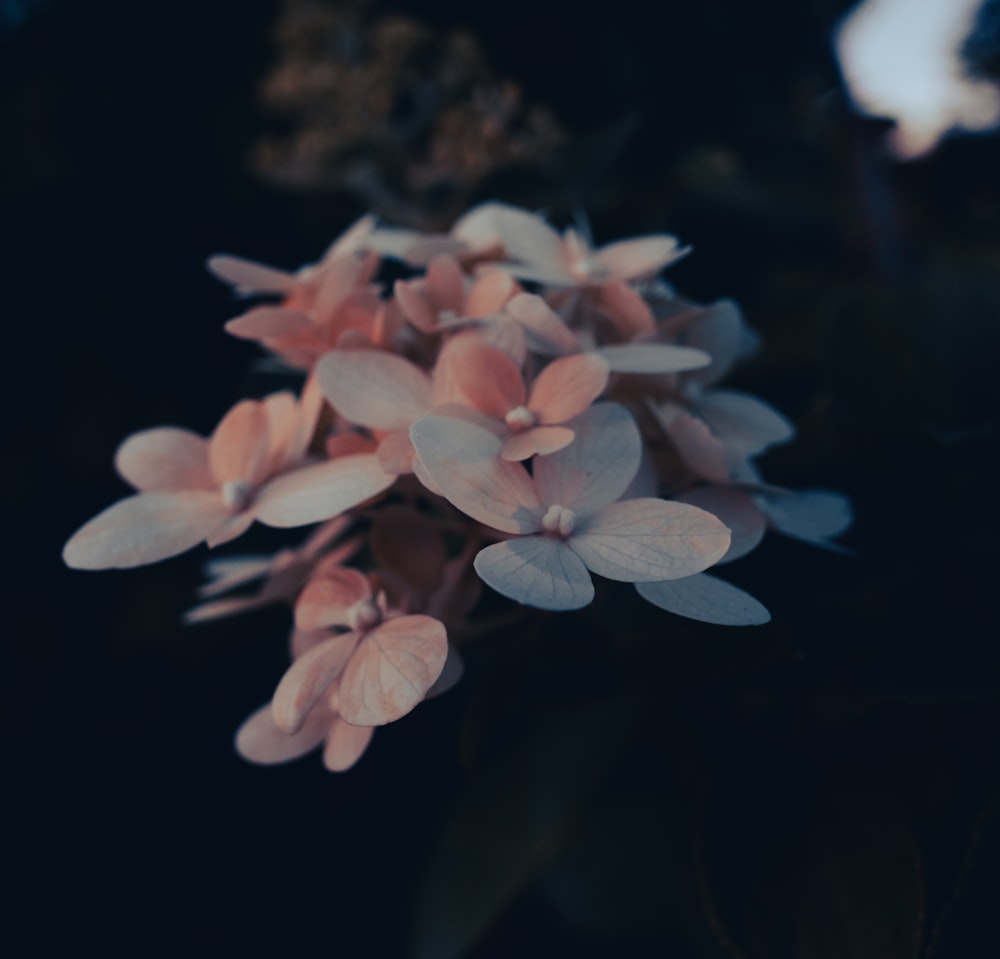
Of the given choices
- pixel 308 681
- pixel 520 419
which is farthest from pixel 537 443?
pixel 308 681

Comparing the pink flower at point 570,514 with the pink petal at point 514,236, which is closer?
the pink flower at point 570,514

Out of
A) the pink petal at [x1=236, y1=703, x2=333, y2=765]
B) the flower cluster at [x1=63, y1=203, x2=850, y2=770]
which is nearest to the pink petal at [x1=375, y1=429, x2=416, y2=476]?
the flower cluster at [x1=63, y1=203, x2=850, y2=770]

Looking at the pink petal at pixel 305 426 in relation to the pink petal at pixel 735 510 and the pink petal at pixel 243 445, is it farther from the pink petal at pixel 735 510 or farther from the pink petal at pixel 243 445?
the pink petal at pixel 735 510

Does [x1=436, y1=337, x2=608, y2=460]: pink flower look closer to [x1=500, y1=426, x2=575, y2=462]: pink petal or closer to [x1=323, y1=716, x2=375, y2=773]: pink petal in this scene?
[x1=500, y1=426, x2=575, y2=462]: pink petal

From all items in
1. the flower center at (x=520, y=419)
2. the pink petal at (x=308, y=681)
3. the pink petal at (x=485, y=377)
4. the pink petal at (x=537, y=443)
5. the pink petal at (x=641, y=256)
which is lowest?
the pink petal at (x=308, y=681)

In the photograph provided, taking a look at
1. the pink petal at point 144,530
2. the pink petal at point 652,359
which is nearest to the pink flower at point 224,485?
the pink petal at point 144,530

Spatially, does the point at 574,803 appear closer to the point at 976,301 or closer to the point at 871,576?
the point at 871,576

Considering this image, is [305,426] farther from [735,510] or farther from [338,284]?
A: [735,510]
